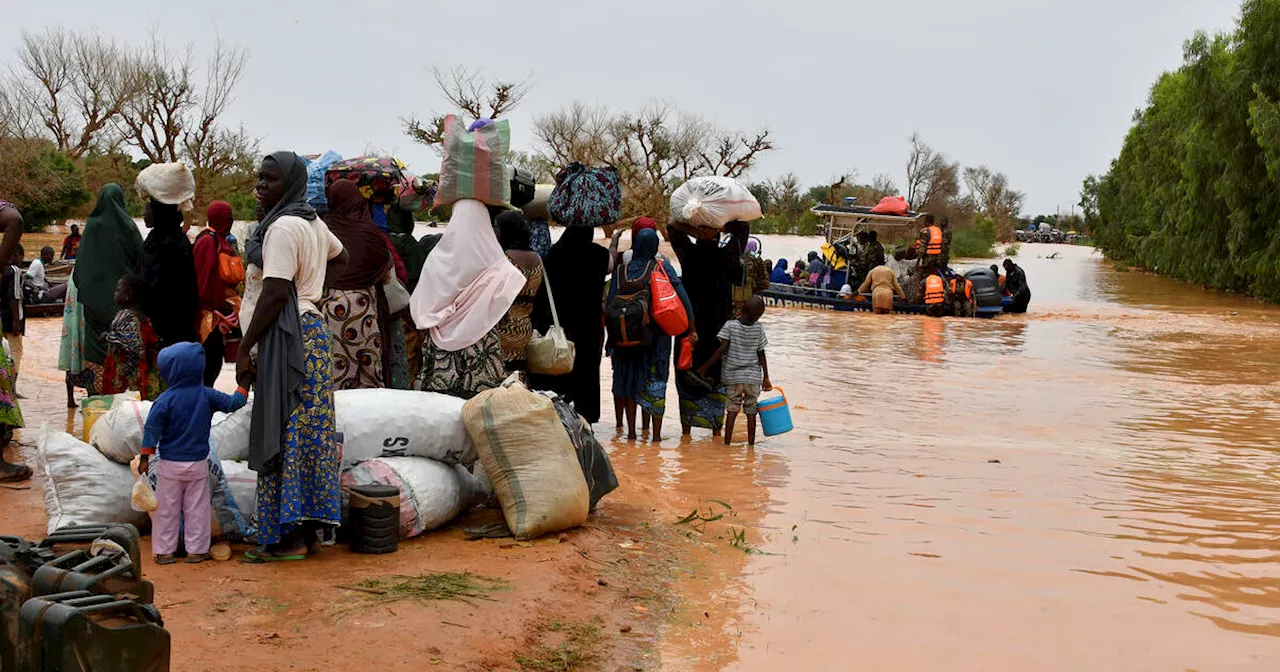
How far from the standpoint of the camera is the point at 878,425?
Result: 1055cm

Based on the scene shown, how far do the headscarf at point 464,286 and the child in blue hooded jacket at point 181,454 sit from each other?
4.95 feet

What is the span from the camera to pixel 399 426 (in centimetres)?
561

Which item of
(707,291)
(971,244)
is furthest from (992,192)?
(707,291)

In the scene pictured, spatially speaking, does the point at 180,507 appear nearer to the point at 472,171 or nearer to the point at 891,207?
the point at 472,171

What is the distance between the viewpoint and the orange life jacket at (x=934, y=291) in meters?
22.1

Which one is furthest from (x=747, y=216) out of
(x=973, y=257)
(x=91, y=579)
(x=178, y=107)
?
(x=973, y=257)

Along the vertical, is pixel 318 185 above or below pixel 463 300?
above

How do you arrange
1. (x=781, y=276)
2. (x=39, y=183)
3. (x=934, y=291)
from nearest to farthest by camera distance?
(x=934, y=291) → (x=781, y=276) → (x=39, y=183)

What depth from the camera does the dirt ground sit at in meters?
4.05

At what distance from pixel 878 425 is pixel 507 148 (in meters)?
5.30

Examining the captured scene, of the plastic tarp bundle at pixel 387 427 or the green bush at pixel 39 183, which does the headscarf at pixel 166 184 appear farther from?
the green bush at pixel 39 183

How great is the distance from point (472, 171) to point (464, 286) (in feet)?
2.01

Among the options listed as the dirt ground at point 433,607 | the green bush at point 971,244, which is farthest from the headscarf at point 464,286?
the green bush at point 971,244

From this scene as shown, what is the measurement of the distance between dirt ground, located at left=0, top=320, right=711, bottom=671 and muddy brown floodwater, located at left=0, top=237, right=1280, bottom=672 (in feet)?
0.05
